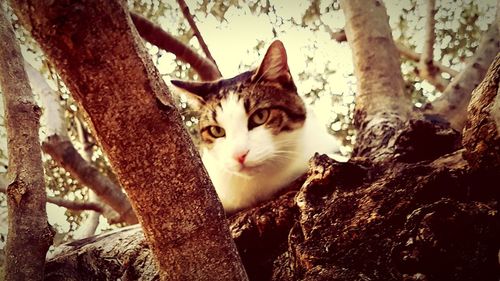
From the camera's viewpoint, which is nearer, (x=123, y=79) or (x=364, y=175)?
(x=123, y=79)

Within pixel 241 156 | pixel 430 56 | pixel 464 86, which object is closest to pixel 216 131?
pixel 241 156

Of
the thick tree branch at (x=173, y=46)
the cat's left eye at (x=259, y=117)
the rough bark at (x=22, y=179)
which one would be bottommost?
the rough bark at (x=22, y=179)

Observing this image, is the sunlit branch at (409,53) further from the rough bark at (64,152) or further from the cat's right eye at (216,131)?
the rough bark at (64,152)

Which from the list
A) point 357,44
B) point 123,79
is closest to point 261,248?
point 123,79

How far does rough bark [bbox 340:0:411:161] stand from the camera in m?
2.04

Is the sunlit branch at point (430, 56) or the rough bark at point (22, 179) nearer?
the rough bark at point (22, 179)

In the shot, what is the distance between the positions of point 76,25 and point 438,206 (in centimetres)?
104

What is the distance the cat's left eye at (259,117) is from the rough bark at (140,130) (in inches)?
43.9

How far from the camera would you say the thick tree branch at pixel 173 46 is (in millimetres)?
2888

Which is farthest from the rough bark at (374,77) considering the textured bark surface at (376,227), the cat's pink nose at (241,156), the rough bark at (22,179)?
the rough bark at (22,179)

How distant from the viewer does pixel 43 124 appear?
12.0 feet

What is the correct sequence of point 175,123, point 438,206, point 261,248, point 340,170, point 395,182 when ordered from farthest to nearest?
point 261,248 → point 340,170 → point 395,182 → point 438,206 → point 175,123

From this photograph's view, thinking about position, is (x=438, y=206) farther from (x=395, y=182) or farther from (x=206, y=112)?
(x=206, y=112)

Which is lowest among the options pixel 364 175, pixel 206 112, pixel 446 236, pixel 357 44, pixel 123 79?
pixel 446 236
